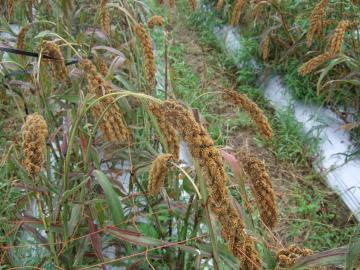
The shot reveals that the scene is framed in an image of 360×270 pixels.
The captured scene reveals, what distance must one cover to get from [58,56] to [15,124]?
1.51m

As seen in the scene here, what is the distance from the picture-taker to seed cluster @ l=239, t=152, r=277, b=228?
102 cm

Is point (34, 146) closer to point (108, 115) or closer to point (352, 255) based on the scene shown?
point (108, 115)

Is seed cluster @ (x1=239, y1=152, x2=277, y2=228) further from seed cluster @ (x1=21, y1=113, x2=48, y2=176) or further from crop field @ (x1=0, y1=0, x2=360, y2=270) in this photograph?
seed cluster @ (x1=21, y1=113, x2=48, y2=176)

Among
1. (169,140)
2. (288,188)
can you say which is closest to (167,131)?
(169,140)

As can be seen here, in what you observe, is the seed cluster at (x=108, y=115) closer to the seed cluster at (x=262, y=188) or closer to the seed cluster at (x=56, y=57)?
the seed cluster at (x=56, y=57)

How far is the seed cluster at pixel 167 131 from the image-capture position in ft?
3.83

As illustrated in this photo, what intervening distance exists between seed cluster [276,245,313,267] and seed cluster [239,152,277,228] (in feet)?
0.38

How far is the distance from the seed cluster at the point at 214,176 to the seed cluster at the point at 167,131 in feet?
0.88

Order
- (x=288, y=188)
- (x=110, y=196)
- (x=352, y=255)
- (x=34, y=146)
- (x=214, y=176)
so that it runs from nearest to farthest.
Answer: (x=214, y=176), (x=34, y=146), (x=352, y=255), (x=110, y=196), (x=288, y=188)

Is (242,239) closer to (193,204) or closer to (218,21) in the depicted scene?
(193,204)

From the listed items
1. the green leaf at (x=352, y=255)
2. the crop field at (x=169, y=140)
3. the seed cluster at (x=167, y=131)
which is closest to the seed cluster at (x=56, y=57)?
the crop field at (x=169, y=140)

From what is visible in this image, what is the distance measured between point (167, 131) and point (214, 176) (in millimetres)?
391

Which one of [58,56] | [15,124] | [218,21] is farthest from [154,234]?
[218,21]

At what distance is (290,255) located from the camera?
1.13 meters
